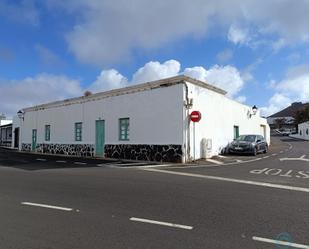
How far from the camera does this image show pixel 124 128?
21984 mm

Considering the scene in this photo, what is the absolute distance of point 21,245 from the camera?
16.3ft

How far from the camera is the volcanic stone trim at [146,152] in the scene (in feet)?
62.1

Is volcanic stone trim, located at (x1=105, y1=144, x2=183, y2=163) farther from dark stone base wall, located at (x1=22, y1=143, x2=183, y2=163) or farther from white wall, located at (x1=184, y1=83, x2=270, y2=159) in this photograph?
white wall, located at (x1=184, y1=83, x2=270, y2=159)

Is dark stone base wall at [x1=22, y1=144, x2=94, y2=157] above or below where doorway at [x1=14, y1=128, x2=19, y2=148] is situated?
below

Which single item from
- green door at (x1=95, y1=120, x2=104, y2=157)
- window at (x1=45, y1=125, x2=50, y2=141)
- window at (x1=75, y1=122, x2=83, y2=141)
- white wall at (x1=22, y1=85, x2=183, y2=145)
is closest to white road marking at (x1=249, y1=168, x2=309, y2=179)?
white wall at (x1=22, y1=85, x2=183, y2=145)

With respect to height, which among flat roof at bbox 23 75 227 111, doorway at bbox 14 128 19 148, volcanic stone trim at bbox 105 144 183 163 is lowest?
volcanic stone trim at bbox 105 144 183 163

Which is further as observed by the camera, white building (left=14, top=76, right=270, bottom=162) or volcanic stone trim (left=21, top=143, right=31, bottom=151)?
volcanic stone trim (left=21, top=143, right=31, bottom=151)

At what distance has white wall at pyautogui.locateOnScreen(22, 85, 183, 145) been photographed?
Answer: 1925 cm

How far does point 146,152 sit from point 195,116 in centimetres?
375

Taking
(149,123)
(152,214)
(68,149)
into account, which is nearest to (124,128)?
(149,123)

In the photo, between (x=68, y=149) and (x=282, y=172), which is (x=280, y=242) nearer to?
(x=282, y=172)

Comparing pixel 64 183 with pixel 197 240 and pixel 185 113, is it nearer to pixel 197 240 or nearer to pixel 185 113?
pixel 197 240

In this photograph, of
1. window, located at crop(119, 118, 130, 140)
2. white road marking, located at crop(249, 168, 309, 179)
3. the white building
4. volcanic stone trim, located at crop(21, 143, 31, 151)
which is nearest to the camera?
white road marking, located at crop(249, 168, 309, 179)

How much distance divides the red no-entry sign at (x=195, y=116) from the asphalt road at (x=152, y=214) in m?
7.60
